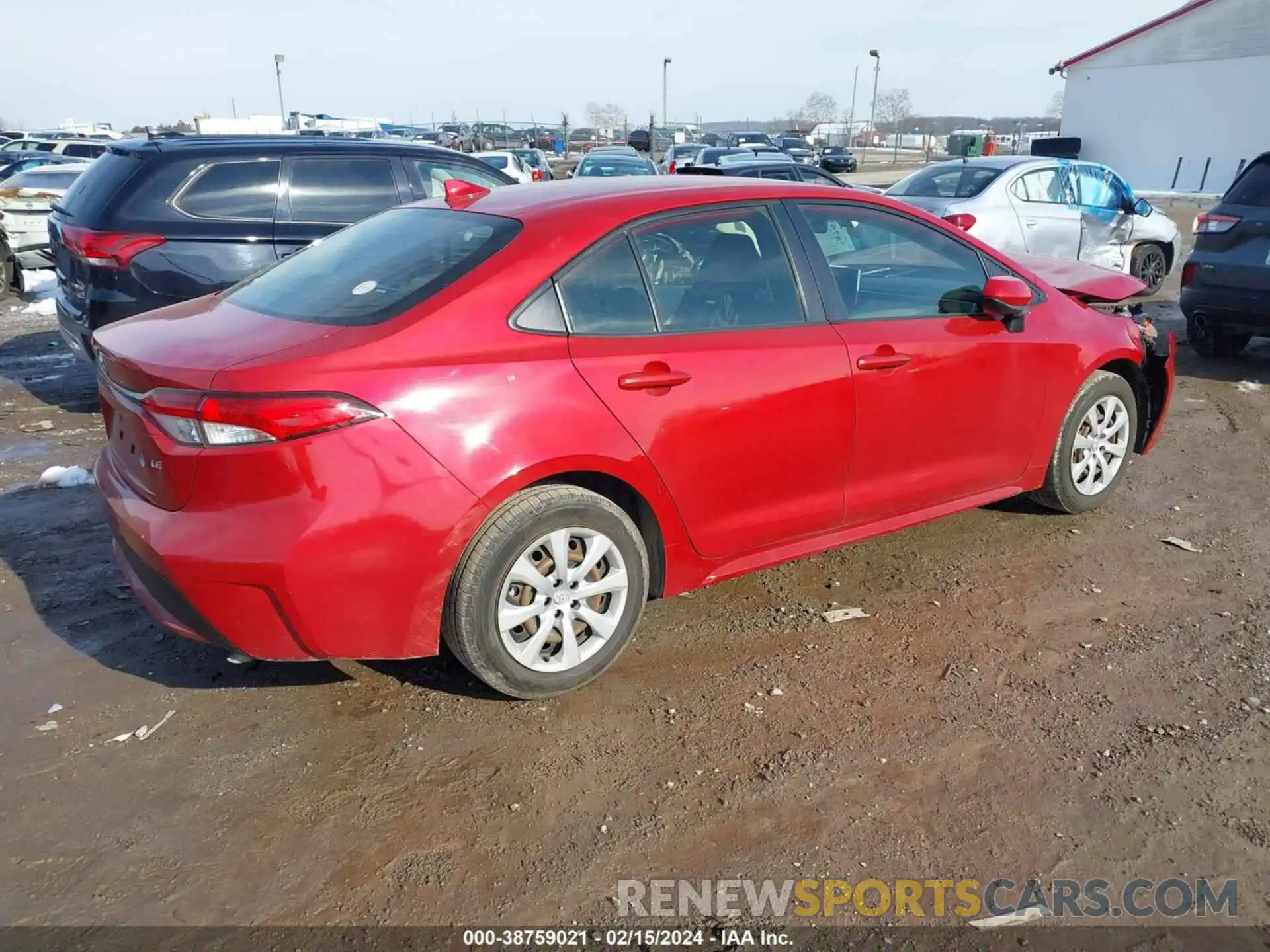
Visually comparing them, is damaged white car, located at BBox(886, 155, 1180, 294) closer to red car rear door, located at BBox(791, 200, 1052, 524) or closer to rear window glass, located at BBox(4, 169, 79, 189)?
red car rear door, located at BBox(791, 200, 1052, 524)

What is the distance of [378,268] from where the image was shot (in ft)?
11.4

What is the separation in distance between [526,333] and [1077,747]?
220cm

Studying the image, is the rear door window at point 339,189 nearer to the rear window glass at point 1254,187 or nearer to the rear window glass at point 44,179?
the rear window glass at point 1254,187

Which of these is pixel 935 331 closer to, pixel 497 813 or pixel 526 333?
pixel 526 333

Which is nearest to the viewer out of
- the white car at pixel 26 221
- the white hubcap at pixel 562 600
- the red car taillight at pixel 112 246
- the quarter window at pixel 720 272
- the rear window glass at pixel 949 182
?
the white hubcap at pixel 562 600

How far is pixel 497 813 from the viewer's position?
2.86m

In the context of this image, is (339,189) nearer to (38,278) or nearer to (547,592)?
(547,592)

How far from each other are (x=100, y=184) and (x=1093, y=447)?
6.25 metres

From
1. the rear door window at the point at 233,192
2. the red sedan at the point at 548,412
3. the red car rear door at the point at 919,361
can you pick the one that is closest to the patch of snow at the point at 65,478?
the rear door window at the point at 233,192

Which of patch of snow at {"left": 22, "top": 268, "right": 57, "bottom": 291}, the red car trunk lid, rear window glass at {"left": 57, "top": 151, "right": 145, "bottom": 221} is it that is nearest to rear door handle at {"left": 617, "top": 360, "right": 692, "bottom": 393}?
the red car trunk lid

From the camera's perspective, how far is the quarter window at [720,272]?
351 cm

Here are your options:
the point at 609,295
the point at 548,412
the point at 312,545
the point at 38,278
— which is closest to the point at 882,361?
the point at 609,295

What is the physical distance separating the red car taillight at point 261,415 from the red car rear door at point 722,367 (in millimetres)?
784

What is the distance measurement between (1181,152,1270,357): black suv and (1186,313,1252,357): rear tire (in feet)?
0.94
